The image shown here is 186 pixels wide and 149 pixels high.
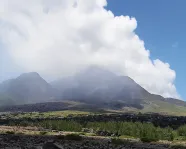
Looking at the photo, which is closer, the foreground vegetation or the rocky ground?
the rocky ground

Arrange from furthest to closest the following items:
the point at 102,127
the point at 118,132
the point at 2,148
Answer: the point at 102,127 < the point at 118,132 < the point at 2,148

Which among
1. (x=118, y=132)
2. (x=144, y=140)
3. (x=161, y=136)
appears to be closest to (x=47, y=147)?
(x=144, y=140)

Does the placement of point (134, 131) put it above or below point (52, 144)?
above

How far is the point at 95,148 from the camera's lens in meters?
25.9

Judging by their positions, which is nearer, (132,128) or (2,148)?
(2,148)

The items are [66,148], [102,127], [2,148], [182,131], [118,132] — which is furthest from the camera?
[102,127]

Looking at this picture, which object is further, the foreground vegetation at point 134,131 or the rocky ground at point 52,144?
the foreground vegetation at point 134,131

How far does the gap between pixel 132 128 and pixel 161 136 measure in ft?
32.7

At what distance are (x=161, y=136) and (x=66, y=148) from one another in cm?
3600

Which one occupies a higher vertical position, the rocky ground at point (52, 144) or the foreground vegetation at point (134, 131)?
the foreground vegetation at point (134, 131)

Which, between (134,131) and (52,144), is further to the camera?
(134,131)

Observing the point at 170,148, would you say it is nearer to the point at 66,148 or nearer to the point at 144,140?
the point at 144,140

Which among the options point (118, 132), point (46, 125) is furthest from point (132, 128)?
point (46, 125)

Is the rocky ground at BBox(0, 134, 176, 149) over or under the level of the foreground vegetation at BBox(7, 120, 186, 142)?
under
